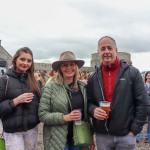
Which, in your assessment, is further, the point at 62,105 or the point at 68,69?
the point at 68,69

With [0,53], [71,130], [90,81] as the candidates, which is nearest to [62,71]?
[90,81]

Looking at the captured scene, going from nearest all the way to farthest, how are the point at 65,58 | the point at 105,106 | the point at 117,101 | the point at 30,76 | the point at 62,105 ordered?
the point at 105,106, the point at 117,101, the point at 62,105, the point at 65,58, the point at 30,76

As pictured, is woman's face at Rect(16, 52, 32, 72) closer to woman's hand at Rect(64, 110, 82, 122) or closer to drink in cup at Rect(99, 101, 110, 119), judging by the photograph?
woman's hand at Rect(64, 110, 82, 122)

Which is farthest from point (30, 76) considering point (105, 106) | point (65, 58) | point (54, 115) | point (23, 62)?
point (105, 106)

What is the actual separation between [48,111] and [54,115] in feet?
0.40

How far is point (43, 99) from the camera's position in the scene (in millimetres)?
3617

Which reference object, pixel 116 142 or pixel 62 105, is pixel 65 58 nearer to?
pixel 62 105

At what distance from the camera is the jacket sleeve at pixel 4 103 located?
11.7ft

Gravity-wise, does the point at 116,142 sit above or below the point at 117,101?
below

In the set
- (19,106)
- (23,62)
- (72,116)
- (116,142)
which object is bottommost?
(116,142)

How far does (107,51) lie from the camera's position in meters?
3.48

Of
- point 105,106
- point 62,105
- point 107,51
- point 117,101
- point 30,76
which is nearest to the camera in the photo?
point 105,106

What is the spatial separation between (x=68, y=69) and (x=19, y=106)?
29.2 inches

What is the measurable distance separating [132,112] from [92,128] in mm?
574
